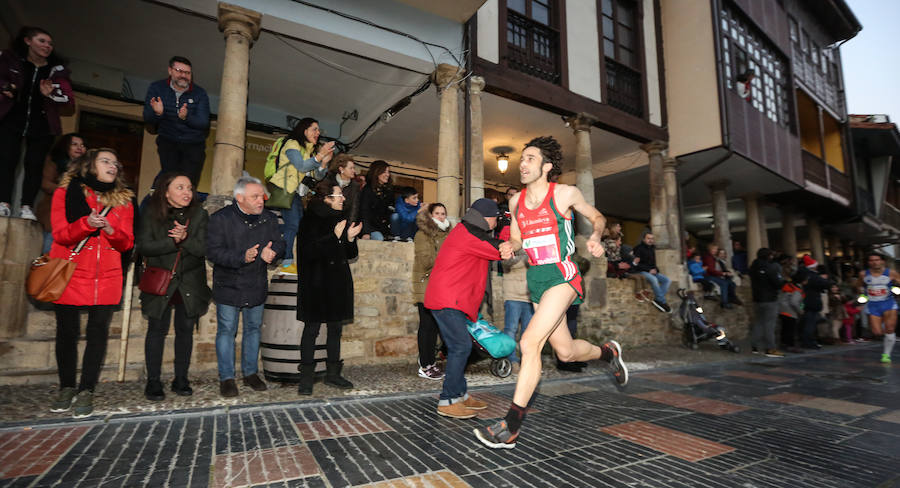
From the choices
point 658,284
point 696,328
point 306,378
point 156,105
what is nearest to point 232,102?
point 156,105

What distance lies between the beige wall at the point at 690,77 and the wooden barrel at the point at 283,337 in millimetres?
10838

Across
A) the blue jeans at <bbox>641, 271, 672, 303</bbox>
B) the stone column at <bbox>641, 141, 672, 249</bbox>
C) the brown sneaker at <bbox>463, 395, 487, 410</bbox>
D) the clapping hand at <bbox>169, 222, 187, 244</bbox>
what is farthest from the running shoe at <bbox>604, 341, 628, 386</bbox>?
the stone column at <bbox>641, 141, 672, 249</bbox>

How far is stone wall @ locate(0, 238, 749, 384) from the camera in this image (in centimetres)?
372

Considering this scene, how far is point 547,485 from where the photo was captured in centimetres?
198

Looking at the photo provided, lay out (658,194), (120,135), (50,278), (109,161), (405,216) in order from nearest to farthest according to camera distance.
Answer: (50,278) → (109,161) → (405,216) → (120,135) → (658,194)

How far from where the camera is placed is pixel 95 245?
125 inches

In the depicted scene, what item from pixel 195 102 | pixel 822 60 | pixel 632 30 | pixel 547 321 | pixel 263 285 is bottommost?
pixel 547 321

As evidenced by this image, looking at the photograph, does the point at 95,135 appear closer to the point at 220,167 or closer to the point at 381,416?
the point at 220,167

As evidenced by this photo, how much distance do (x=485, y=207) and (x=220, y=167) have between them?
3.83m

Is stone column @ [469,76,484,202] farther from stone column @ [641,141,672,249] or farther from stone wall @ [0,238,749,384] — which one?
stone column @ [641,141,672,249]

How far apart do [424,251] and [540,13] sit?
754cm

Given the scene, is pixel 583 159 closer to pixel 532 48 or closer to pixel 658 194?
pixel 532 48

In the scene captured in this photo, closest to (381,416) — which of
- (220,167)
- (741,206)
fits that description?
(220,167)

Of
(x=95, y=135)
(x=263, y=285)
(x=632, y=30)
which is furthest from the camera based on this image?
(x=632, y=30)
